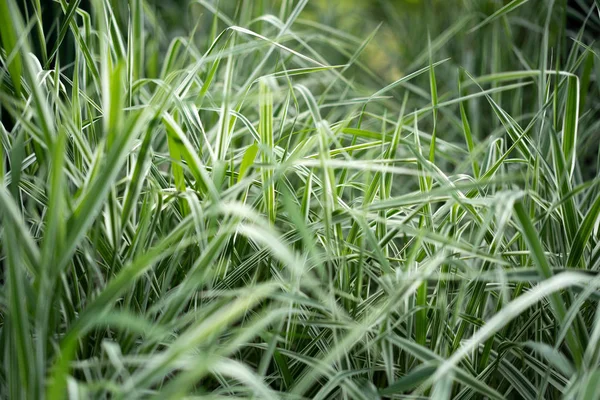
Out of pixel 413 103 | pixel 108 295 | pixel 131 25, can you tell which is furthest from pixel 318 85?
pixel 108 295

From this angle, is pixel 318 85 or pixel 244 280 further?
pixel 318 85

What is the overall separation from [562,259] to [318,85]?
3.85 feet

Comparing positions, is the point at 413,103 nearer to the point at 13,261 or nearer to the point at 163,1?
the point at 163,1

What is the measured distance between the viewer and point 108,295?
57cm

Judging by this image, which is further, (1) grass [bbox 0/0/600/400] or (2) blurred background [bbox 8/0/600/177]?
(2) blurred background [bbox 8/0/600/177]

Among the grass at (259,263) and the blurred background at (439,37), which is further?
the blurred background at (439,37)

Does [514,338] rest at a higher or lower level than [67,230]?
lower

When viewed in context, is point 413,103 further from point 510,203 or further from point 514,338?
point 510,203

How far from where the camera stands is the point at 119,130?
65cm

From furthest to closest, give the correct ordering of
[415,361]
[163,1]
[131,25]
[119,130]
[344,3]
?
[344,3], [163,1], [131,25], [415,361], [119,130]

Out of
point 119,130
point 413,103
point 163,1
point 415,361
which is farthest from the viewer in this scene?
point 163,1

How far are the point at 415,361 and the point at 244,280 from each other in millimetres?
249

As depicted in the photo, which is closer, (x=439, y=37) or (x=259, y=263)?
(x=259, y=263)

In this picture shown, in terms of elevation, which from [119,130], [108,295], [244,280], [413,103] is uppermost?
[119,130]
